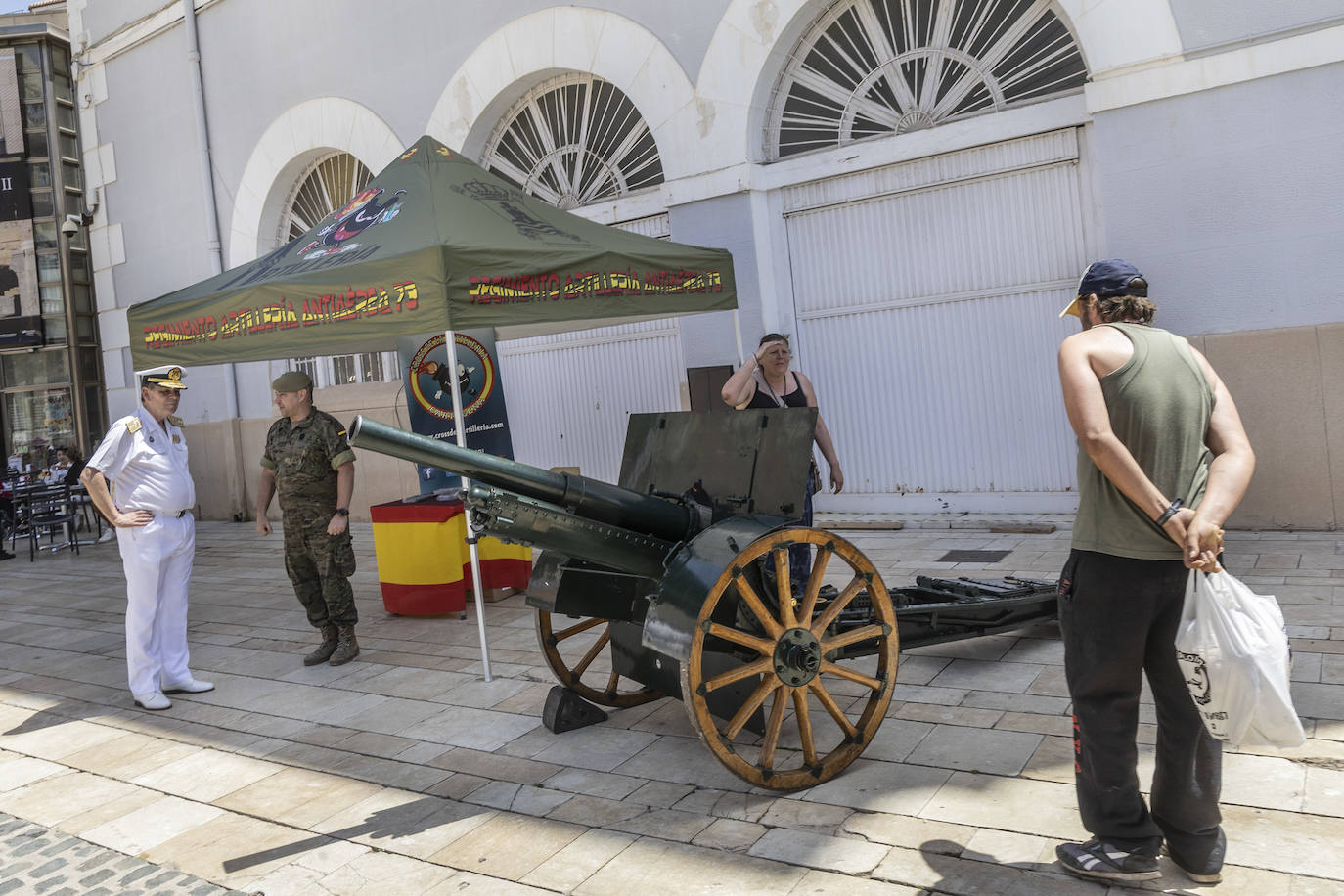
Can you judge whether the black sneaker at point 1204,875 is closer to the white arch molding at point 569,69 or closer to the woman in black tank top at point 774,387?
the woman in black tank top at point 774,387

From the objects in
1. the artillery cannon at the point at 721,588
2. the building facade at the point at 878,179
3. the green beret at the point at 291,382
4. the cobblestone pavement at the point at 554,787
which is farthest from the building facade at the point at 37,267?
the artillery cannon at the point at 721,588

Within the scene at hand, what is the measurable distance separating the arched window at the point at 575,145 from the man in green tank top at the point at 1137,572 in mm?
7684

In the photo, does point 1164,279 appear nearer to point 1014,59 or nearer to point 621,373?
point 1014,59

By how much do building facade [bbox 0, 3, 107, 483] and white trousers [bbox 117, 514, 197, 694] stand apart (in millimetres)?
14748

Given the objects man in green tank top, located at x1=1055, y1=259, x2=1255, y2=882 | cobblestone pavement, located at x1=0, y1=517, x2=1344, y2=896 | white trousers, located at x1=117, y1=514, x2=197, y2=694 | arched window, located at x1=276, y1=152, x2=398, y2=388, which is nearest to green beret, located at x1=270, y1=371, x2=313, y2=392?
white trousers, located at x1=117, y1=514, x2=197, y2=694

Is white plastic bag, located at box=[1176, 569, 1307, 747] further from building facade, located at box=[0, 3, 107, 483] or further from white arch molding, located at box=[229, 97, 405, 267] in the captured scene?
building facade, located at box=[0, 3, 107, 483]

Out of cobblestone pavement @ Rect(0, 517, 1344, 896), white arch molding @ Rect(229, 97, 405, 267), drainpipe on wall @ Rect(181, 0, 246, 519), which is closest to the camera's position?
cobblestone pavement @ Rect(0, 517, 1344, 896)

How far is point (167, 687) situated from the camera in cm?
581

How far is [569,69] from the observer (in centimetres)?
1013

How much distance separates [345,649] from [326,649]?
0.15 m

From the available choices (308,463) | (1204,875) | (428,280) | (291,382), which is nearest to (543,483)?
(428,280)

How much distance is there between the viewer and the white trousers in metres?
5.52

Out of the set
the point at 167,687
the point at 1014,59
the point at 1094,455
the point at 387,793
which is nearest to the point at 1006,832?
the point at 1094,455

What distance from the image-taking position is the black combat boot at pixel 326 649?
616 centimetres
